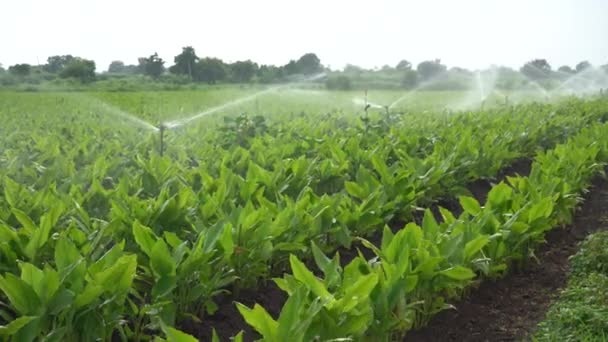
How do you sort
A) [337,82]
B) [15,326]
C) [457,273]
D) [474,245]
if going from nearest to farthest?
[15,326] < [457,273] < [474,245] < [337,82]

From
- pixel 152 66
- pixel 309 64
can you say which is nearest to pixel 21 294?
pixel 152 66

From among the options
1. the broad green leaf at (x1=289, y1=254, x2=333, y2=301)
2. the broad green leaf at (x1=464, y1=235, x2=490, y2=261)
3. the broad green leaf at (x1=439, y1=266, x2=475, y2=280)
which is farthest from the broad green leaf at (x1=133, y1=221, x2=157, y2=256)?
the broad green leaf at (x1=464, y1=235, x2=490, y2=261)

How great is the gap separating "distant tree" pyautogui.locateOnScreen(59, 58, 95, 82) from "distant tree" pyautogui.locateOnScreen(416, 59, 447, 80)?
17.4m

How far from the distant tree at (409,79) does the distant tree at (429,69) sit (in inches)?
11.7

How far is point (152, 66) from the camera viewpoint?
21.1 m

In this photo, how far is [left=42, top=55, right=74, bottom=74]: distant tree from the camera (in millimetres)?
16688

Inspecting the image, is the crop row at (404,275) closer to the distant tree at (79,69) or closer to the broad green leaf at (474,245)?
the broad green leaf at (474,245)

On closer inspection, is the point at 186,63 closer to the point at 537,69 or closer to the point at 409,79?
the point at 409,79

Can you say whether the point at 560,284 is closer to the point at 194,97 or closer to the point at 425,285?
the point at 425,285

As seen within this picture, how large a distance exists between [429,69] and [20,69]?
67.5ft

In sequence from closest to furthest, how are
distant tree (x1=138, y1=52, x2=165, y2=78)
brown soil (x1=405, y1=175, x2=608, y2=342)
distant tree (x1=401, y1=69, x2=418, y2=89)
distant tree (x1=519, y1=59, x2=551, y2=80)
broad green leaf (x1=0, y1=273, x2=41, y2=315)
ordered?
broad green leaf (x1=0, y1=273, x2=41, y2=315) → brown soil (x1=405, y1=175, x2=608, y2=342) → distant tree (x1=138, y1=52, x2=165, y2=78) → distant tree (x1=401, y1=69, x2=418, y2=89) → distant tree (x1=519, y1=59, x2=551, y2=80)

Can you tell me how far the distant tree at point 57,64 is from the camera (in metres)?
16.7

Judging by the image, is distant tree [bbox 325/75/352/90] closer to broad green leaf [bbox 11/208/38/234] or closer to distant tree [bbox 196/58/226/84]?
distant tree [bbox 196/58/226/84]

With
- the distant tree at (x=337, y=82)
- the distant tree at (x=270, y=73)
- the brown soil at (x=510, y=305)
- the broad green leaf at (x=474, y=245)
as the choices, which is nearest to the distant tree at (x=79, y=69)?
the distant tree at (x=270, y=73)
